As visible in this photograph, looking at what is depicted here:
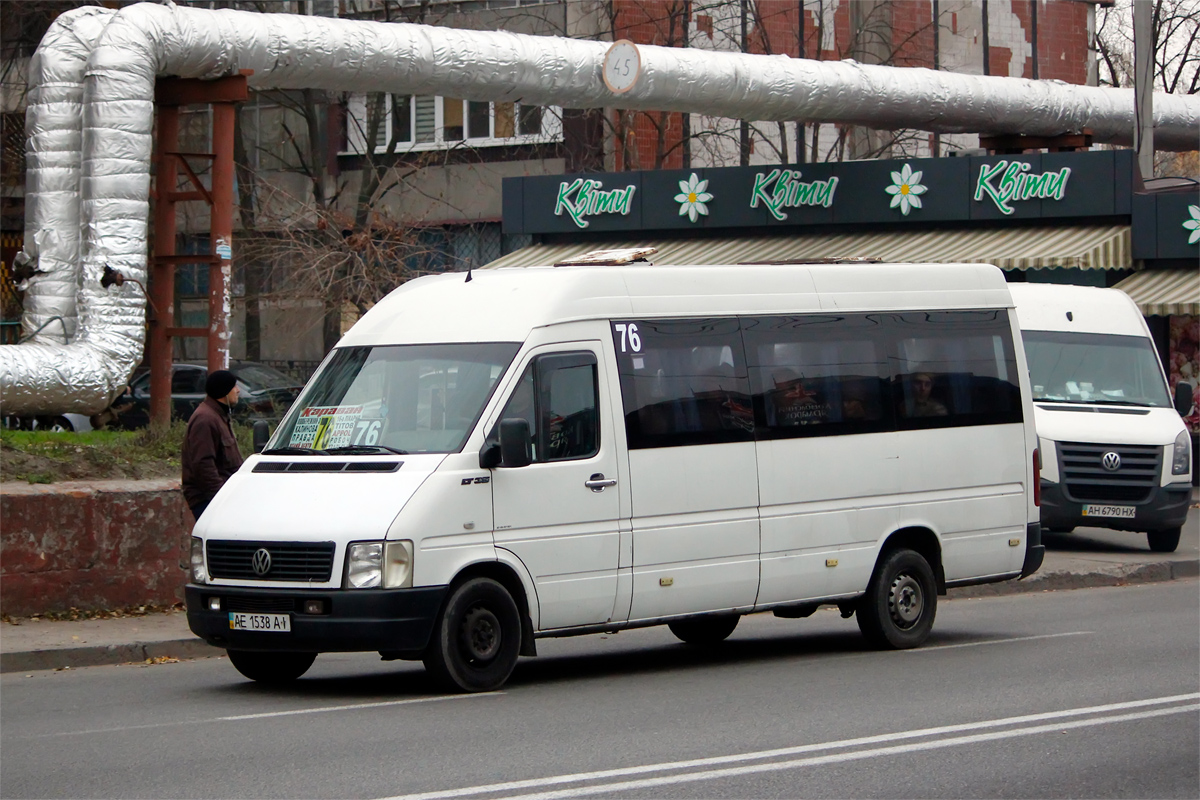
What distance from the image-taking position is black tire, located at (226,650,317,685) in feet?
33.1

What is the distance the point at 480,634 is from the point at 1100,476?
10050 millimetres

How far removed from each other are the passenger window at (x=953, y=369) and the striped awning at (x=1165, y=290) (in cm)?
1160

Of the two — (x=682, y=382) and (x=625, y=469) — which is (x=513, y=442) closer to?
(x=625, y=469)

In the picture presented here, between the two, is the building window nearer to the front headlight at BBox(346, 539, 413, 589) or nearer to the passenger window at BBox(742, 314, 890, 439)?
the passenger window at BBox(742, 314, 890, 439)

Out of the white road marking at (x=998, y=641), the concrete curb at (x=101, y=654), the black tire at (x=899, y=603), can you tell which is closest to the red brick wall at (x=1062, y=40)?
the white road marking at (x=998, y=641)

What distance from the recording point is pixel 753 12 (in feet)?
117

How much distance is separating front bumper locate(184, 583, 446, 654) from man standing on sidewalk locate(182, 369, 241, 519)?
2.41m

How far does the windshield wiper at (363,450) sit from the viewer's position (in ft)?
31.2

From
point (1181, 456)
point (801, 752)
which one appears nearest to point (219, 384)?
point (801, 752)

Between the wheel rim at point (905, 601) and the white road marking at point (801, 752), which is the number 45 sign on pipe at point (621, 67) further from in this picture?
the white road marking at point (801, 752)

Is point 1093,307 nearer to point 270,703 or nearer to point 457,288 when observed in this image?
point 457,288

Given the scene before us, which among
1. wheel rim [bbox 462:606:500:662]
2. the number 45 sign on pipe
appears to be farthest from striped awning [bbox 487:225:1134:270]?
wheel rim [bbox 462:606:500:662]

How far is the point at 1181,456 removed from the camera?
17.8 m

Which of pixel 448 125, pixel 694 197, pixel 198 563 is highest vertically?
pixel 448 125
